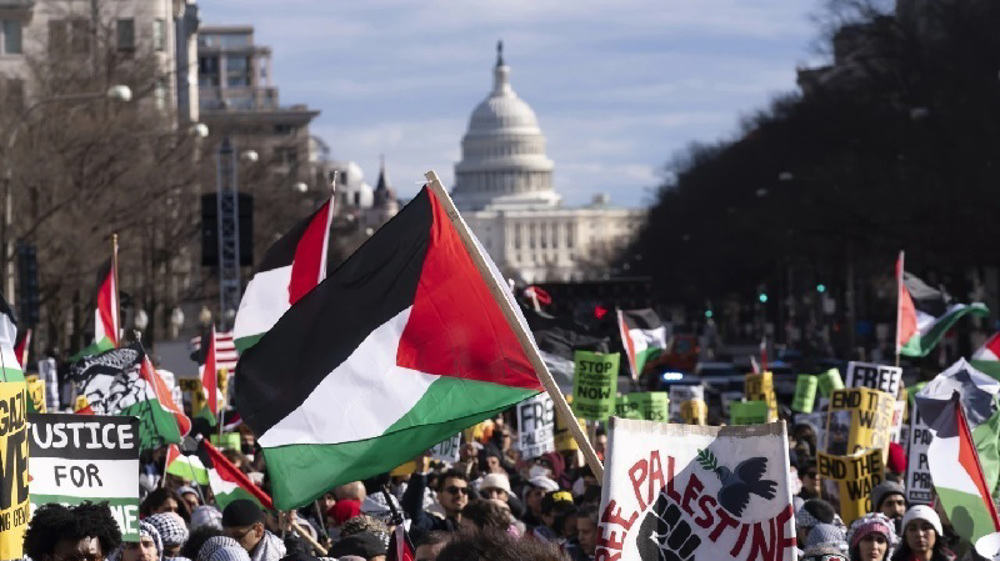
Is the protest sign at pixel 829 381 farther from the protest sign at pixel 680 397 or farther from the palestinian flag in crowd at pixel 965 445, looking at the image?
the palestinian flag in crowd at pixel 965 445

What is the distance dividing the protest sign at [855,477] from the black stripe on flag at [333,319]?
16.9 ft

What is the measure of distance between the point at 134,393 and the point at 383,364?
6.31m

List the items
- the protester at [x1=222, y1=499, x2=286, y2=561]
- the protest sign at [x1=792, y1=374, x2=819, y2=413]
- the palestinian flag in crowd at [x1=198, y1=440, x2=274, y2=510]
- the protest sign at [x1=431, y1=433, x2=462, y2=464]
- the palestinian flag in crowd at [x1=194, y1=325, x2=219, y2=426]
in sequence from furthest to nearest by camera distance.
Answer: the protest sign at [x1=792, y1=374, x2=819, y2=413], the palestinian flag in crowd at [x1=194, y1=325, x2=219, y2=426], the protest sign at [x1=431, y1=433, x2=462, y2=464], the palestinian flag in crowd at [x1=198, y1=440, x2=274, y2=510], the protester at [x1=222, y1=499, x2=286, y2=561]

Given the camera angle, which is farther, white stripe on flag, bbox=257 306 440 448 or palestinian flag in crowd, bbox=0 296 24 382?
palestinian flag in crowd, bbox=0 296 24 382

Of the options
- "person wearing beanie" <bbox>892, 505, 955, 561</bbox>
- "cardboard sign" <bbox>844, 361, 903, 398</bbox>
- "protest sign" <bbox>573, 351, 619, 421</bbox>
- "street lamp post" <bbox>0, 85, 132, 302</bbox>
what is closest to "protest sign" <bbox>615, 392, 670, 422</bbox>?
"protest sign" <bbox>573, 351, 619, 421</bbox>

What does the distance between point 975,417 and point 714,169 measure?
87.4 m

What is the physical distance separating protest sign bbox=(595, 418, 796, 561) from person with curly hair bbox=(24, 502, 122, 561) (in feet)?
5.38

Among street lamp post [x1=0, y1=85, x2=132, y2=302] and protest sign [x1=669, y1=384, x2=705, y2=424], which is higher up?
street lamp post [x1=0, y1=85, x2=132, y2=302]

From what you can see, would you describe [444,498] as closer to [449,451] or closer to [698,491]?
[449,451]

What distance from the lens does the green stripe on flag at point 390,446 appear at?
28.1ft

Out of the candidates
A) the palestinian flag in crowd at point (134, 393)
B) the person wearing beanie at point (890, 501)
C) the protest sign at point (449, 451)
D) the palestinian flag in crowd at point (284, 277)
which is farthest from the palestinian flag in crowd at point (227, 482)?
the protest sign at point (449, 451)

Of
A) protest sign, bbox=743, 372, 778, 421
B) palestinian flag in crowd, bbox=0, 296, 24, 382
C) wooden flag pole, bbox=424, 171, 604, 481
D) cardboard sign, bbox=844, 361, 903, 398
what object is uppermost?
wooden flag pole, bbox=424, 171, 604, 481

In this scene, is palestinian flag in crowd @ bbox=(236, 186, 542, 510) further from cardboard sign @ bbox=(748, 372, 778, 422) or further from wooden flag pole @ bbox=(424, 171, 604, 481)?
cardboard sign @ bbox=(748, 372, 778, 422)

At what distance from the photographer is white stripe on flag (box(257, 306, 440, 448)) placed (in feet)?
28.2
